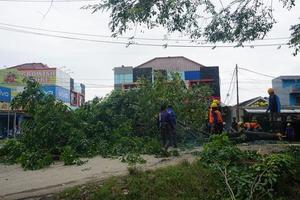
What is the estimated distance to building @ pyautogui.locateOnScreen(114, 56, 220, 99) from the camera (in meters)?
41.2

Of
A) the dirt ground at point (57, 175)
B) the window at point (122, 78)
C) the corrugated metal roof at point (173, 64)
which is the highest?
the corrugated metal roof at point (173, 64)

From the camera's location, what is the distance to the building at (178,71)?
41188mm

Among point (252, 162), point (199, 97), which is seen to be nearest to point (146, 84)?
point (199, 97)

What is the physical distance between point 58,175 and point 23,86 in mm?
33023

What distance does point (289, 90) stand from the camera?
46031 millimetres

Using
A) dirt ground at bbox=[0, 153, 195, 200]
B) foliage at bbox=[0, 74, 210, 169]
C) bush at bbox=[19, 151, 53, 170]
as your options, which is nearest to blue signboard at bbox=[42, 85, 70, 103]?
foliage at bbox=[0, 74, 210, 169]

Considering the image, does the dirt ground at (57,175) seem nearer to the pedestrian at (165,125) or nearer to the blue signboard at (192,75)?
the pedestrian at (165,125)

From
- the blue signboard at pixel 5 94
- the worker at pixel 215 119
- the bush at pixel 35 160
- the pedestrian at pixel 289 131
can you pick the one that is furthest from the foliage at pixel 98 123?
the blue signboard at pixel 5 94

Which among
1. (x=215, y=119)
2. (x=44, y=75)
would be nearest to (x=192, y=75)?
(x=44, y=75)

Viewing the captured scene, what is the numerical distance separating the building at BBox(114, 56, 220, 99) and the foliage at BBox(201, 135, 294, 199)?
96.9ft

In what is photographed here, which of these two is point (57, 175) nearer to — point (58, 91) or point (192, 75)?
point (192, 75)

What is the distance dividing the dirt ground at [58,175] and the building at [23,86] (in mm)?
22699

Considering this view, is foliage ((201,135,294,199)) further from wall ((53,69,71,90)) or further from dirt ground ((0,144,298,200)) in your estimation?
wall ((53,69,71,90))

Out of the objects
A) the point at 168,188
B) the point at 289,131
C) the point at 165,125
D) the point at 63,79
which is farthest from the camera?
the point at 63,79
